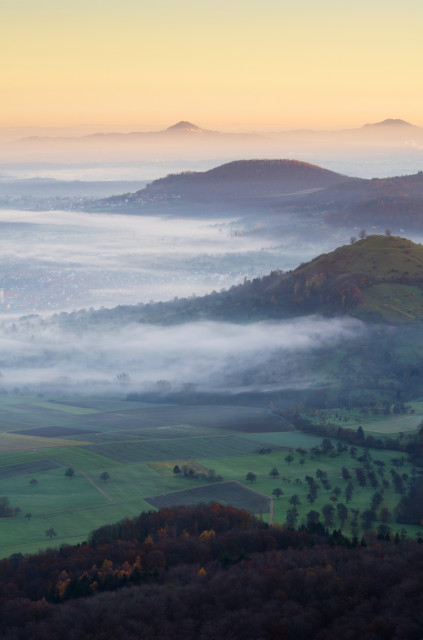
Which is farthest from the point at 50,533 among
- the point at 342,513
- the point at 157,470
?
the point at 157,470

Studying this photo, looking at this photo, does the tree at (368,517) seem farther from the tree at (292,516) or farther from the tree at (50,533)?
the tree at (50,533)

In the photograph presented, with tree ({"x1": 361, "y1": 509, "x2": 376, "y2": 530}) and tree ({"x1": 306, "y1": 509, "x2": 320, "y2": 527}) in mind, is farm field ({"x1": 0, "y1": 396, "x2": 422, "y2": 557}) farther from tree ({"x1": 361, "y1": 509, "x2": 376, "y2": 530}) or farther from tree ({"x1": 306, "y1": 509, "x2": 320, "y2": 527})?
tree ({"x1": 306, "y1": 509, "x2": 320, "y2": 527})

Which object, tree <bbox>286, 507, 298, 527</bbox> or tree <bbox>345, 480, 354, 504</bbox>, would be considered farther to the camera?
tree <bbox>345, 480, 354, 504</bbox>

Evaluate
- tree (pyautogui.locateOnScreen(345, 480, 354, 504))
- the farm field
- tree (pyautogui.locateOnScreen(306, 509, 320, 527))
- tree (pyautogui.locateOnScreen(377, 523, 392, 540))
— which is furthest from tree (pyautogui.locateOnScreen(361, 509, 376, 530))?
tree (pyautogui.locateOnScreen(345, 480, 354, 504))

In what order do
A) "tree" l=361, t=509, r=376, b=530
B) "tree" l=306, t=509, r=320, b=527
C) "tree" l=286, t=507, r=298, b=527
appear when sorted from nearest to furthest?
"tree" l=306, t=509, r=320, b=527 < "tree" l=286, t=507, r=298, b=527 < "tree" l=361, t=509, r=376, b=530

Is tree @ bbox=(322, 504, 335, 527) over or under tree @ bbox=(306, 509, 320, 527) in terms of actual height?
under

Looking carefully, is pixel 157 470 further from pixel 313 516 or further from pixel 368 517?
pixel 368 517

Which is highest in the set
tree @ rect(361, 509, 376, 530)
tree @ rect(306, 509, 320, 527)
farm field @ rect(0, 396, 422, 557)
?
tree @ rect(306, 509, 320, 527)

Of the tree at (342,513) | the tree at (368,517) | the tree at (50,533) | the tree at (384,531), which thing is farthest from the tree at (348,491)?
the tree at (50,533)

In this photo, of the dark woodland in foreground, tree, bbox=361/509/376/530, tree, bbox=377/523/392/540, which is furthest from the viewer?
tree, bbox=361/509/376/530
